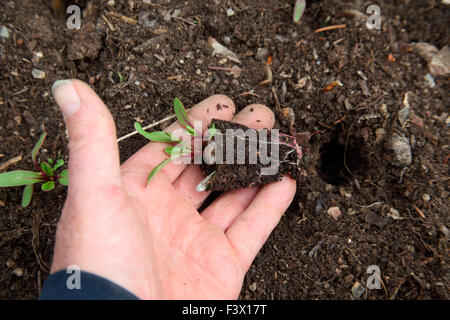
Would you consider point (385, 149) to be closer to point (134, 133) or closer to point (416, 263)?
point (416, 263)

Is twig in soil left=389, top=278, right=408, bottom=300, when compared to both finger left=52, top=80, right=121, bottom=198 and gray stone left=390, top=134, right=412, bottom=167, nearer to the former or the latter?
gray stone left=390, top=134, right=412, bottom=167

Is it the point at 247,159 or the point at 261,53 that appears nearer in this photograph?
the point at 247,159

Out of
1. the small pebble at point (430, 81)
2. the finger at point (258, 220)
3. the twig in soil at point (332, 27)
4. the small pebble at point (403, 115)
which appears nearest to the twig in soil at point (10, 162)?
the finger at point (258, 220)

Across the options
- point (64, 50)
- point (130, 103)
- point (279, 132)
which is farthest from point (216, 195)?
point (64, 50)

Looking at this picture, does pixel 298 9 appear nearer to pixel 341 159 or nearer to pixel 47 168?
pixel 341 159

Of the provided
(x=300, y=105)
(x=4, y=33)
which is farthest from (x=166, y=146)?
(x=4, y=33)

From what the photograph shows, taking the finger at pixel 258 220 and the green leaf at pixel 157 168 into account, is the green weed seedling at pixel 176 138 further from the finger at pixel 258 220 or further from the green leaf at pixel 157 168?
the finger at pixel 258 220
